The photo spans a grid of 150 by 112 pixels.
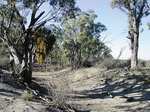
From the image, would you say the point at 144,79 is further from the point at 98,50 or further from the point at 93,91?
the point at 98,50

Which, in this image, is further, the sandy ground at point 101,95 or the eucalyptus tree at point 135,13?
the eucalyptus tree at point 135,13

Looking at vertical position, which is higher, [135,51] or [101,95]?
[135,51]

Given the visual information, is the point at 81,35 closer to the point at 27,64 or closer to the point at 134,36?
the point at 134,36

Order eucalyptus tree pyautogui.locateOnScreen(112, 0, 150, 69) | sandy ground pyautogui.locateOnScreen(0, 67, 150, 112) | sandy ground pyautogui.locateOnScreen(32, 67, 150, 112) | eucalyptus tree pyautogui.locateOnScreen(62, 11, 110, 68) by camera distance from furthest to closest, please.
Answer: eucalyptus tree pyautogui.locateOnScreen(62, 11, 110, 68)
eucalyptus tree pyautogui.locateOnScreen(112, 0, 150, 69)
sandy ground pyautogui.locateOnScreen(32, 67, 150, 112)
sandy ground pyautogui.locateOnScreen(0, 67, 150, 112)

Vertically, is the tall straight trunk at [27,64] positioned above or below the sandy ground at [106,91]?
above

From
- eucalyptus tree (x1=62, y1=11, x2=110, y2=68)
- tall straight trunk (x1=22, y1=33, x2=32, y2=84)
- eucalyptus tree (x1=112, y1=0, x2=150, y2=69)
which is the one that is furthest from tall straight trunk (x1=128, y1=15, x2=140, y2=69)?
eucalyptus tree (x1=62, y1=11, x2=110, y2=68)

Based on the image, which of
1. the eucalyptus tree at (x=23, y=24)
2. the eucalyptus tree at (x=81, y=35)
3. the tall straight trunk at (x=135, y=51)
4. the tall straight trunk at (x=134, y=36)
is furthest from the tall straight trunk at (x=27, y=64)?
the eucalyptus tree at (x=81, y=35)

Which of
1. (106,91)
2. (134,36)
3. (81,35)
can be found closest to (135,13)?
(134,36)

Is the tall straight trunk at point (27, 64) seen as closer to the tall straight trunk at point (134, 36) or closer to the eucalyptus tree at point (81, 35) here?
the tall straight trunk at point (134, 36)

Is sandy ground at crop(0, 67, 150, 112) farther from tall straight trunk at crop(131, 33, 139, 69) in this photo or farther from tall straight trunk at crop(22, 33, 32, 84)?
tall straight trunk at crop(131, 33, 139, 69)

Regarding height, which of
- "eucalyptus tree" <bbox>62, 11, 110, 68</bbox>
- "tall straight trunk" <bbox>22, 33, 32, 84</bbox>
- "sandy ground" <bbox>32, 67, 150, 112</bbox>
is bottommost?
"sandy ground" <bbox>32, 67, 150, 112</bbox>

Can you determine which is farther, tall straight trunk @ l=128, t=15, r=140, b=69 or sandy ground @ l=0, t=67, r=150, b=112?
tall straight trunk @ l=128, t=15, r=140, b=69

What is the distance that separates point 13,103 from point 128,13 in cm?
2584

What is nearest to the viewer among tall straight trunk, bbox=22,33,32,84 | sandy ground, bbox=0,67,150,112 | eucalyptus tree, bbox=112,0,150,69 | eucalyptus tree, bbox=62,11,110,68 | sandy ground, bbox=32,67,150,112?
sandy ground, bbox=0,67,150,112
